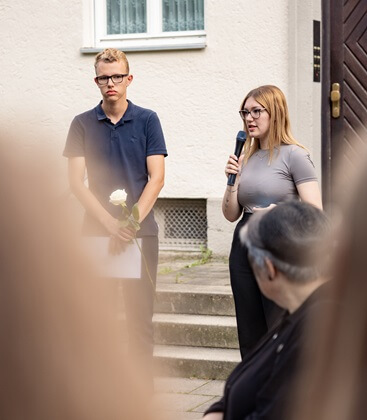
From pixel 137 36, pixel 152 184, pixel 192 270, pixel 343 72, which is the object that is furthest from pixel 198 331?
pixel 137 36

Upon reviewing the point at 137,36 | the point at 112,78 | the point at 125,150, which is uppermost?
the point at 137,36

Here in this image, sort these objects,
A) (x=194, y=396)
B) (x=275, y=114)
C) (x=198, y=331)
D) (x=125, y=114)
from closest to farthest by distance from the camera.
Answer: (x=275, y=114)
(x=125, y=114)
(x=194, y=396)
(x=198, y=331)

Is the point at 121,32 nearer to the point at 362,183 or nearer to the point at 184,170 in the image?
the point at 184,170

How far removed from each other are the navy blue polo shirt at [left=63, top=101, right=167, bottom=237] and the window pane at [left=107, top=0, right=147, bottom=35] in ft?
13.0

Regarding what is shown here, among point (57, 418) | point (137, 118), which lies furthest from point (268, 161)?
point (57, 418)

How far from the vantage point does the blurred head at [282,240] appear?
248cm

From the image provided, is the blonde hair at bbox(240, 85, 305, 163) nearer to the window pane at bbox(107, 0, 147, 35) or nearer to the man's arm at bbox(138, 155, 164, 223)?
the man's arm at bbox(138, 155, 164, 223)

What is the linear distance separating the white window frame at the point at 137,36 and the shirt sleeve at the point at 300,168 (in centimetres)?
413

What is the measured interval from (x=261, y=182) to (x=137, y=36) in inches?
184

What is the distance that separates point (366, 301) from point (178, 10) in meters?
8.30

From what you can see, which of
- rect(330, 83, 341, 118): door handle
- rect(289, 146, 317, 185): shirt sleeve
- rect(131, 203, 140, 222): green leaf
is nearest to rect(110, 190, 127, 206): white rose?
rect(131, 203, 140, 222): green leaf

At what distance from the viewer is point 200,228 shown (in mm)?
9383

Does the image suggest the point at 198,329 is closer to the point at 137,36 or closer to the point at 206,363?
the point at 206,363

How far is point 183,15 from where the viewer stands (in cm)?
942
